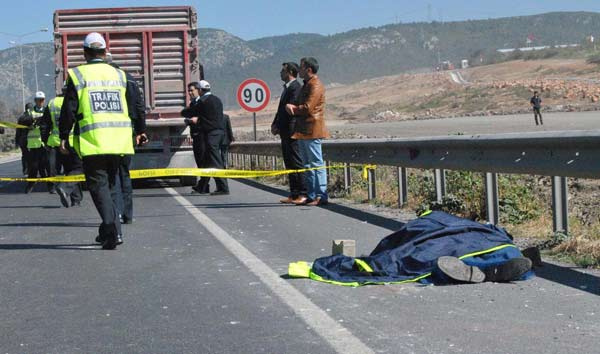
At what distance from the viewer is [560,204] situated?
10.1m

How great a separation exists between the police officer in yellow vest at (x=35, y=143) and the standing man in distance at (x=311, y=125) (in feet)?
19.8

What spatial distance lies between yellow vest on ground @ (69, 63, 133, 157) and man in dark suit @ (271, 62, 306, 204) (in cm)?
536

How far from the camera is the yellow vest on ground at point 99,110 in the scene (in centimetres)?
1051

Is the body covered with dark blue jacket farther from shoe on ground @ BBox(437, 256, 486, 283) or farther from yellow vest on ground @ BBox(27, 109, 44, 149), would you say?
yellow vest on ground @ BBox(27, 109, 44, 149)

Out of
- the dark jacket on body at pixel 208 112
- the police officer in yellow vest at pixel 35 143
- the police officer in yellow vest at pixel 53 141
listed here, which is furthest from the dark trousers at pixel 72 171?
the police officer in yellow vest at pixel 35 143

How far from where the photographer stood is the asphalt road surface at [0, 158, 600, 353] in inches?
245

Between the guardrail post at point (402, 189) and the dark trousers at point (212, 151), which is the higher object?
the dark trousers at point (212, 151)

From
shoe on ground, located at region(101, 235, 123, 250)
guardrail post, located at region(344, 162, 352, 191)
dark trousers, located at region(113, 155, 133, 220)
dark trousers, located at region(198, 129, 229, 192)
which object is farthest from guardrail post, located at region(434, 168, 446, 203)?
dark trousers, located at region(198, 129, 229, 192)

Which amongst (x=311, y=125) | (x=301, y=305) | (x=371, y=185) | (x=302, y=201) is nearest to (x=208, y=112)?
(x=311, y=125)

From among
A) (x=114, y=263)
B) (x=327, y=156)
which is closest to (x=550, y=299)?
(x=114, y=263)

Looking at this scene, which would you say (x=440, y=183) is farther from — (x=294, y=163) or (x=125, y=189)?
(x=125, y=189)

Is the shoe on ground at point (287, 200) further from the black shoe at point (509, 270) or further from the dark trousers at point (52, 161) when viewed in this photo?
the black shoe at point (509, 270)

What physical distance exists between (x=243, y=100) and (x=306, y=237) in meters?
13.6

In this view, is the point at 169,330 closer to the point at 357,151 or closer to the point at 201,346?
the point at 201,346
